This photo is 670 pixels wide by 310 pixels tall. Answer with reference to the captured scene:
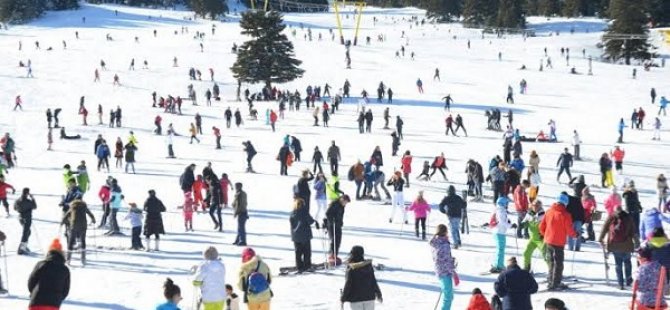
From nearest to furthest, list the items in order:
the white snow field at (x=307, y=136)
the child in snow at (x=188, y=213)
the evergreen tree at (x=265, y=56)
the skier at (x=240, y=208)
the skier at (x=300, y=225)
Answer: the skier at (x=300, y=225) < the white snow field at (x=307, y=136) < the skier at (x=240, y=208) < the child in snow at (x=188, y=213) < the evergreen tree at (x=265, y=56)

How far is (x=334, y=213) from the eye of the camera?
14586 millimetres

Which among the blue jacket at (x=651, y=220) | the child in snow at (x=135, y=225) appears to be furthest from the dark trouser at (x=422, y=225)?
the child in snow at (x=135, y=225)

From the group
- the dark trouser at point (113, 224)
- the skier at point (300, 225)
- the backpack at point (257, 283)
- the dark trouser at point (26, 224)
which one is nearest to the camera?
the backpack at point (257, 283)

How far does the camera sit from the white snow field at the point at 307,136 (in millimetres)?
14297

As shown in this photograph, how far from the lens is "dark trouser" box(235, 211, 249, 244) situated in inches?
652

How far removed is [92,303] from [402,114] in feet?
104

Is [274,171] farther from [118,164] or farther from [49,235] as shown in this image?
[49,235]

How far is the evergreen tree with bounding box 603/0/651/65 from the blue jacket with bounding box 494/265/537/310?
7205cm

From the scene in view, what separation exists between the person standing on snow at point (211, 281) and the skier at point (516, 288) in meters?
3.26

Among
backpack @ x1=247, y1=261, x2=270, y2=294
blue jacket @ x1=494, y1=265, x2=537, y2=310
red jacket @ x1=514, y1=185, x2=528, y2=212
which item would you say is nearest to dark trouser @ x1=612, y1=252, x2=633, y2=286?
blue jacket @ x1=494, y1=265, x2=537, y2=310

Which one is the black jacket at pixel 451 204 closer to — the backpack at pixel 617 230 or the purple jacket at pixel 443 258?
the backpack at pixel 617 230

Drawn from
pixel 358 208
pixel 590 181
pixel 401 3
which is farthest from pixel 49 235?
pixel 401 3

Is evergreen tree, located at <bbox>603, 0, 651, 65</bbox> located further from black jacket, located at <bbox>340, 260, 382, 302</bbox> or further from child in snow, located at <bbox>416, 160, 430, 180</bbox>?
black jacket, located at <bbox>340, 260, 382, 302</bbox>

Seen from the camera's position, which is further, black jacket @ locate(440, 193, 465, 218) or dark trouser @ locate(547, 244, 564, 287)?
black jacket @ locate(440, 193, 465, 218)
